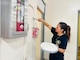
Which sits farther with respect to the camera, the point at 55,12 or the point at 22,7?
the point at 55,12

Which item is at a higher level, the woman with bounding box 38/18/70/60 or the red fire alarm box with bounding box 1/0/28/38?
the red fire alarm box with bounding box 1/0/28/38

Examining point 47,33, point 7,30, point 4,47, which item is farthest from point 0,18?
point 47,33

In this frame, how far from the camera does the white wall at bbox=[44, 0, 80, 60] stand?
4316mm

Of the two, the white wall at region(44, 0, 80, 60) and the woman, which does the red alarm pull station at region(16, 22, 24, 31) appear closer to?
the woman

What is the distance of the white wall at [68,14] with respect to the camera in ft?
14.2

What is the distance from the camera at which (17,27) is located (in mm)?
1345

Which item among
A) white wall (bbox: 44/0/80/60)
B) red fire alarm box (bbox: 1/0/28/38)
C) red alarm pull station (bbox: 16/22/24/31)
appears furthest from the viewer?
white wall (bbox: 44/0/80/60)

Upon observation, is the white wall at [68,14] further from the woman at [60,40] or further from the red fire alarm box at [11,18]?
the red fire alarm box at [11,18]

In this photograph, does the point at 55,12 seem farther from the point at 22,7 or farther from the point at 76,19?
the point at 22,7

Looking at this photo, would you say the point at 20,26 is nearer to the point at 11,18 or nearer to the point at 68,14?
the point at 11,18

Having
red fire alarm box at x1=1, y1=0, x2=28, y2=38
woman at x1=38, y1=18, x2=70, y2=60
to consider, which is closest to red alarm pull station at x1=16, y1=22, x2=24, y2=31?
red fire alarm box at x1=1, y1=0, x2=28, y2=38

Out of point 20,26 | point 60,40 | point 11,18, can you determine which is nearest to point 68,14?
point 60,40

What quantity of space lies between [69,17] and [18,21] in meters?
3.15

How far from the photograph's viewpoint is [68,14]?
14.3 ft
